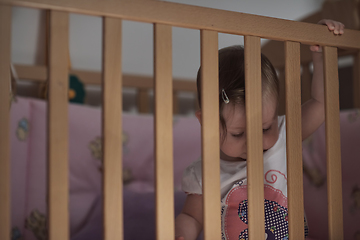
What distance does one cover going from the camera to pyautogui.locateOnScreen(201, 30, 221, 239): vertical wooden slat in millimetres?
566

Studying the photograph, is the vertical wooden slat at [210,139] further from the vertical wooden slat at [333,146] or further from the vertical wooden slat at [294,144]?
the vertical wooden slat at [333,146]

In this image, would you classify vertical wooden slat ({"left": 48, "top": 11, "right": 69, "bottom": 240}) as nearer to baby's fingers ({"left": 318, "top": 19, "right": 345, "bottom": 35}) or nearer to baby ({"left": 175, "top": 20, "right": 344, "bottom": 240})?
baby ({"left": 175, "top": 20, "right": 344, "bottom": 240})

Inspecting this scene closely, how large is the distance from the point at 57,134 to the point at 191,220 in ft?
1.49

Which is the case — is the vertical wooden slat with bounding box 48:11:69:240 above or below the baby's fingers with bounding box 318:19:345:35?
below

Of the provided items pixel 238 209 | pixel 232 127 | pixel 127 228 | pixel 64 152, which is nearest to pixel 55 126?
pixel 64 152

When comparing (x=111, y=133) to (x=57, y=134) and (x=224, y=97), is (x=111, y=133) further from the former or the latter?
(x=224, y=97)

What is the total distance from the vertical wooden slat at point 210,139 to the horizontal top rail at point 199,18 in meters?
0.03

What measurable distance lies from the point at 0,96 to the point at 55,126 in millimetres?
81

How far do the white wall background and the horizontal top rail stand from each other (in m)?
0.96

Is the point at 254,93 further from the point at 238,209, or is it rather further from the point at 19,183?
the point at 19,183

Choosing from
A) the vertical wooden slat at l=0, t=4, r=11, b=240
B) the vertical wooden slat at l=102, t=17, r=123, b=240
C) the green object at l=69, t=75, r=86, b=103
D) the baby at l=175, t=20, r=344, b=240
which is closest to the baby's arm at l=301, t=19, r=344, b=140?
the baby at l=175, t=20, r=344, b=240

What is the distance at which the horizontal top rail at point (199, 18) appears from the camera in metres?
0.50

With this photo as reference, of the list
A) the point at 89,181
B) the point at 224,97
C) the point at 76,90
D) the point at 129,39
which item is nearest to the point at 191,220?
the point at 224,97

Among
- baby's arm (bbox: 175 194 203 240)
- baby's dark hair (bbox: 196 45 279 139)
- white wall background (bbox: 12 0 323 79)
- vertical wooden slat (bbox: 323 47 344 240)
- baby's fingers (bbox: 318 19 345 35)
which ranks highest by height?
white wall background (bbox: 12 0 323 79)
